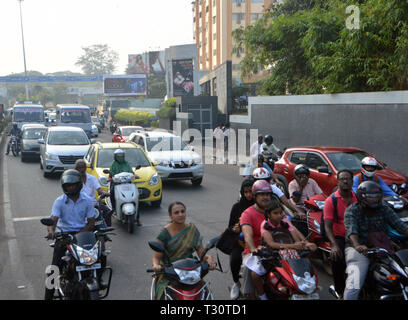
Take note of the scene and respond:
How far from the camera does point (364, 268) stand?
4719 mm

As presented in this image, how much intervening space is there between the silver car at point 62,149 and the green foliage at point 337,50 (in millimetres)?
9821

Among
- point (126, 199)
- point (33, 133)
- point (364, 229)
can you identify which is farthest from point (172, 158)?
point (33, 133)

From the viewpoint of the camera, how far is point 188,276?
13.5 ft

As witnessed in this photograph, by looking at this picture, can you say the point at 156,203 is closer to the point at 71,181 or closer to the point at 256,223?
the point at 71,181

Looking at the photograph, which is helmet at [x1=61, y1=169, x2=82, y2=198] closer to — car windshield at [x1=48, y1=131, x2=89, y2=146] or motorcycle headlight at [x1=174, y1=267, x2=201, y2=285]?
motorcycle headlight at [x1=174, y1=267, x2=201, y2=285]

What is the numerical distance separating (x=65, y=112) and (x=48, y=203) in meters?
21.1

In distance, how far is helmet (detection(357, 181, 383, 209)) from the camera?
15.9 ft

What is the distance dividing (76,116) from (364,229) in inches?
1155

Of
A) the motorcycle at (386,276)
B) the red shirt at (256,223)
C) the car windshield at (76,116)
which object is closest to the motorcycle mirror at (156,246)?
the red shirt at (256,223)

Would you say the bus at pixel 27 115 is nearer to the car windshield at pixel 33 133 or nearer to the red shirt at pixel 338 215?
the car windshield at pixel 33 133

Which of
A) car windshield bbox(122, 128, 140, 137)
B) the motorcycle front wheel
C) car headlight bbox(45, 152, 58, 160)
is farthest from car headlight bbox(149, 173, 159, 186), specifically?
car windshield bbox(122, 128, 140, 137)

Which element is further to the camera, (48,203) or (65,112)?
(65,112)
